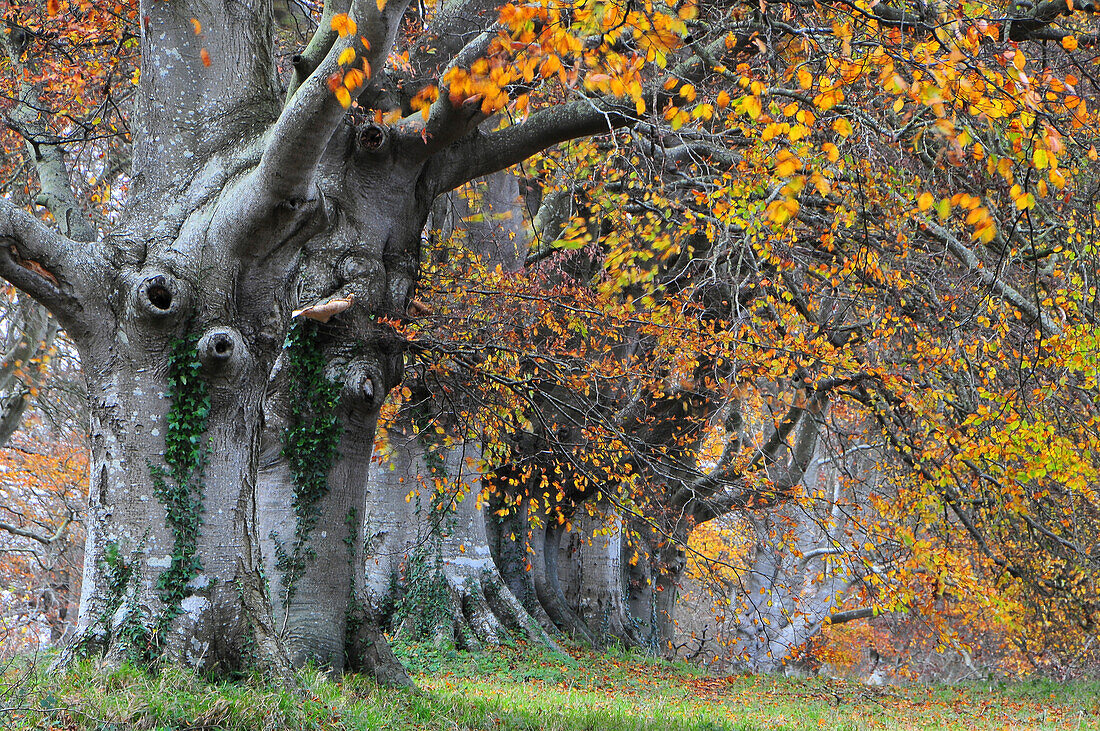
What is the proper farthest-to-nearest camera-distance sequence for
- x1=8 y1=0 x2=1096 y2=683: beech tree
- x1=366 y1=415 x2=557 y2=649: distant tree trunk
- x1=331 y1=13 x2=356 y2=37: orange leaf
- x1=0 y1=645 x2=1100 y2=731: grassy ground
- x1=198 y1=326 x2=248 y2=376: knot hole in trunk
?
x1=366 y1=415 x2=557 y2=649: distant tree trunk
x1=198 y1=326 x2=248 y2=376: knot hole in trunk
x1=8 y1=0 x2=1096 y2=683: beech tree
x1=331 y1=13 x2=356 y2=37: orange leaf
x1=0 y1=645 x2=1100 y2=731: grassy ground

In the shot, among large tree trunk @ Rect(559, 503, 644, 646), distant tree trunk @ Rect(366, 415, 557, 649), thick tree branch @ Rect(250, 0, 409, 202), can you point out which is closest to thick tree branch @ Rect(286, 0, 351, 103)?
thick tree branch @ Rect(250, 0, 409, 202)

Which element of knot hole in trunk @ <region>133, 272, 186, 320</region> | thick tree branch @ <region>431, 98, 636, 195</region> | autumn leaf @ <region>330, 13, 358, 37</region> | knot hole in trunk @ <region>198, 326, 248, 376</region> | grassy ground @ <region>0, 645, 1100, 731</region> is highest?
thick tree branch @ <region>431, 98, 636, 195</region>

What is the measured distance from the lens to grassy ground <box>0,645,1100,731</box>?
13.3 feet

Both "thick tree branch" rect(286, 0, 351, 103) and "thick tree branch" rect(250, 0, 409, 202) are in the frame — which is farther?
"thick tree branch" rect(286, 0, 351, 103)

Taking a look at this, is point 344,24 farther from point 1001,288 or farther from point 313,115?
point 1001,288

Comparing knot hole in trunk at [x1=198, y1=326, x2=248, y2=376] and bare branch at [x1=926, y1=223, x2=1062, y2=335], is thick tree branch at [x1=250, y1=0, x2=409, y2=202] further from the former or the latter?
bare branch at [x1=926, y1=223, x2=1062, y2=335]

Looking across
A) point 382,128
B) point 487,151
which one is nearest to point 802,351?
point 487,151

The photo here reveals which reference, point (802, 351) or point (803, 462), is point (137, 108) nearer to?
point (802, 351)

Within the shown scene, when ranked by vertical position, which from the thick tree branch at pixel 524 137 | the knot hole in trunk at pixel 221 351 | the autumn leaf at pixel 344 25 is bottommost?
the knot hole in trunk at pixel 221 351

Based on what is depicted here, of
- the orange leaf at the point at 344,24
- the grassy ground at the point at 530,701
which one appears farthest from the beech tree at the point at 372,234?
the grassy ground at the point at 530,701

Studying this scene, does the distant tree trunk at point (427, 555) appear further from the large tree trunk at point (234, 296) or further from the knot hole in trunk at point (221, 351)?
the knot hole in trunk at point (221, 351)

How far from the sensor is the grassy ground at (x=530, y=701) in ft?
13.3

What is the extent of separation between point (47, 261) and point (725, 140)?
733cm

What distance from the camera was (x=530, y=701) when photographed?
7027mm
